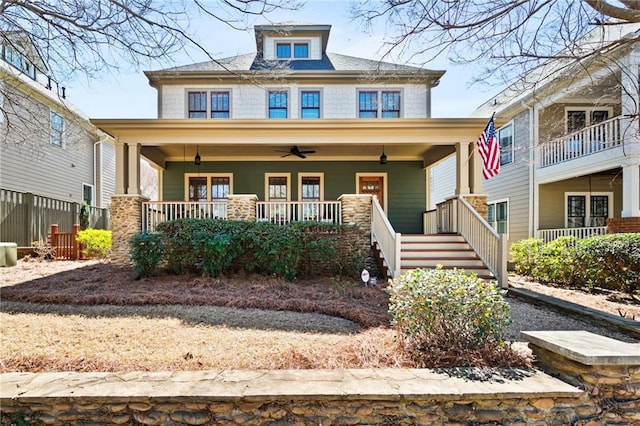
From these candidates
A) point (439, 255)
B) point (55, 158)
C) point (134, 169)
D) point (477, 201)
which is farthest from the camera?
point (55, 158)

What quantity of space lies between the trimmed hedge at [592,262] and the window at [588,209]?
399 centimetres

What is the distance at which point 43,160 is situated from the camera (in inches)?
480

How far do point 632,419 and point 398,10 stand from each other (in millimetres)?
5414

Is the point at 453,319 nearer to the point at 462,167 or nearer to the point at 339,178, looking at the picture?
the point at 462,167

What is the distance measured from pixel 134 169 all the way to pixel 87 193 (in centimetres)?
888

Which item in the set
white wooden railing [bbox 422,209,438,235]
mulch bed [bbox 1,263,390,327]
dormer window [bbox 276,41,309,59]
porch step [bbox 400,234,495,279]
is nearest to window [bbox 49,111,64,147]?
mulch bed [bbox 1,263,390,327]

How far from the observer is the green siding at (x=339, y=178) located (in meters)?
12.3

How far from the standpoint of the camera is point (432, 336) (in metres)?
3.32

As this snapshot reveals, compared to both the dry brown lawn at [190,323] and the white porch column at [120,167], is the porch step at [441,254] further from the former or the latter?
the white porch column at [120,167]

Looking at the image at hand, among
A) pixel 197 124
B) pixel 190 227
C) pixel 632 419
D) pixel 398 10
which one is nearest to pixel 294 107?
pixel 197 124

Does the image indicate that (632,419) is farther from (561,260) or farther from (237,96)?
(237,96)

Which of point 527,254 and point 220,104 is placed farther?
point 220,104

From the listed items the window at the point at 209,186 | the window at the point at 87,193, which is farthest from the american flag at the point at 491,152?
the window at the point at 87,193

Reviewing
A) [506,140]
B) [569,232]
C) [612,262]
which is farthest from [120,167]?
[506,140]
